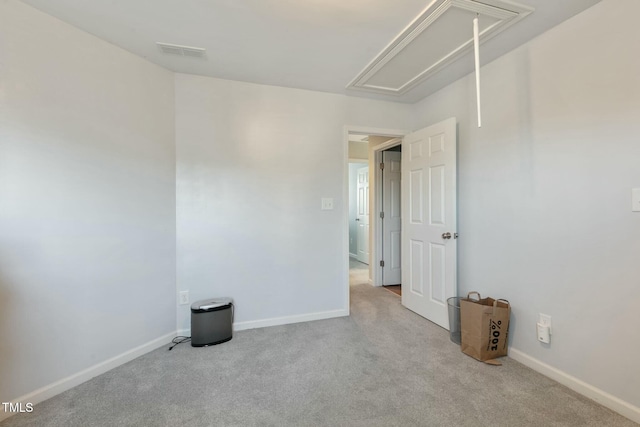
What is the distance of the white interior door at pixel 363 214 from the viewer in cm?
564

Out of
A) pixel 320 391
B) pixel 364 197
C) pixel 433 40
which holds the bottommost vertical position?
pixel 320 391

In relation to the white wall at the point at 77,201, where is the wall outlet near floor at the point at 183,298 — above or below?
below

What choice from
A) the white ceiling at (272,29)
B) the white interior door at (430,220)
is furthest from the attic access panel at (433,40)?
the white interior door at (430,220)

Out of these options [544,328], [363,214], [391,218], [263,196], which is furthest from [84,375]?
[363,214]

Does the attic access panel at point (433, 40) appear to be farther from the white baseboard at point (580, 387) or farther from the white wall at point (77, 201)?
the white baseboard at point (580, 387)

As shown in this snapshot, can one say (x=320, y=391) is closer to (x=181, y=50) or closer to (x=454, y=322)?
(x=454, y=322)

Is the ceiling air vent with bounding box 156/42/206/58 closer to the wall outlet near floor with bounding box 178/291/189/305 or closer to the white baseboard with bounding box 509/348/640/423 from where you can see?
the wall outlet near floor with bounding box 178/291/189/305

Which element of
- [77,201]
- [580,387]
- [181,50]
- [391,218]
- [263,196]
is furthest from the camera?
[391,218]

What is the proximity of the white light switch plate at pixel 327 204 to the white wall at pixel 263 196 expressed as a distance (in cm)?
4

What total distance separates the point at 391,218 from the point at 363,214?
1.63m

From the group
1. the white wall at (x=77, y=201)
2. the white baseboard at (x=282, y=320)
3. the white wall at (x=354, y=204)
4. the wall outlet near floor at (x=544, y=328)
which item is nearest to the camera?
the white wall at (x=77, y=201)

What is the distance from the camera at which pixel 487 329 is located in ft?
6.61

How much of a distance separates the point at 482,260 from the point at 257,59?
8.29 feet

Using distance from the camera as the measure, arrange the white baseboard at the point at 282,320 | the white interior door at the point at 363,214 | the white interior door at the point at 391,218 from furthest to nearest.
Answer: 1. the white interior door at the point at 363,214
2. the white interior door at the point at 391,218
3. the white baseboard at the point at 282,320
